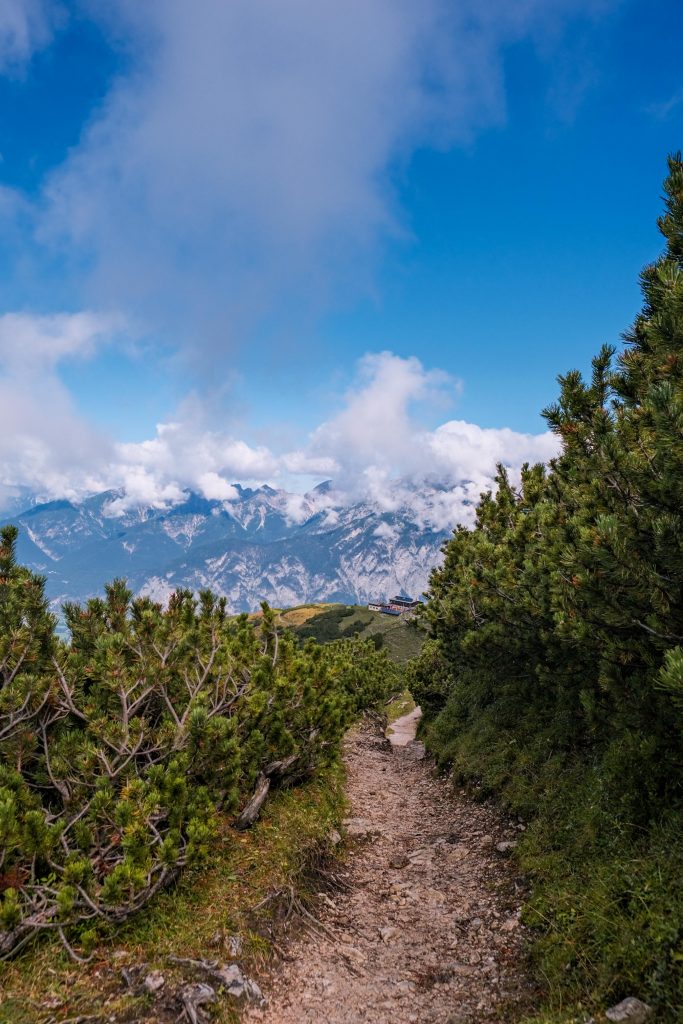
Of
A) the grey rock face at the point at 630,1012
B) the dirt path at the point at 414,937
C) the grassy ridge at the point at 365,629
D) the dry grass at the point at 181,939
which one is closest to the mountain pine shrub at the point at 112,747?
the dry grass at the point at 181,939

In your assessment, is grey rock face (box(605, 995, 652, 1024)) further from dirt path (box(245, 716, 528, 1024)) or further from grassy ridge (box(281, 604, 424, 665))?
grassy ridge (box(281, 604, 424, 665))

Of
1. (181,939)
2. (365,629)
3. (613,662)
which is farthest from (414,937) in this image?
(365,629)

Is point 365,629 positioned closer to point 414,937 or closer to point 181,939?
point 414,937

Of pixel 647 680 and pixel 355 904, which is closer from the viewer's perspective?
pixel 647 680

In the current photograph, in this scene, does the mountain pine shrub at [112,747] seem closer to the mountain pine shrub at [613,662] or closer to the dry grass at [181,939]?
the dry grass at [181,939]

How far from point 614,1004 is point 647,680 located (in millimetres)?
3762

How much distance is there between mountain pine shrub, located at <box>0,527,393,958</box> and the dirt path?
86.8 inches

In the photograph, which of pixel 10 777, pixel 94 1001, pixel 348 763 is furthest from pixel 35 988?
pixel 348 763

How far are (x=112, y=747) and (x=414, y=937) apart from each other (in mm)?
5499

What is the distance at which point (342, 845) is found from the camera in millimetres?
11414

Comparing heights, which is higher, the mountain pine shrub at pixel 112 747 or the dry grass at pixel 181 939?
the mountain pine shrub at pixel 112 747

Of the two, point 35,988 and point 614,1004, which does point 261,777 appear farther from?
point 614,1004

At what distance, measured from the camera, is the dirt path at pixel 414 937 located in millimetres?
6219

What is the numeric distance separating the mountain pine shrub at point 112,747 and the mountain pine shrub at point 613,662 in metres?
5.10
